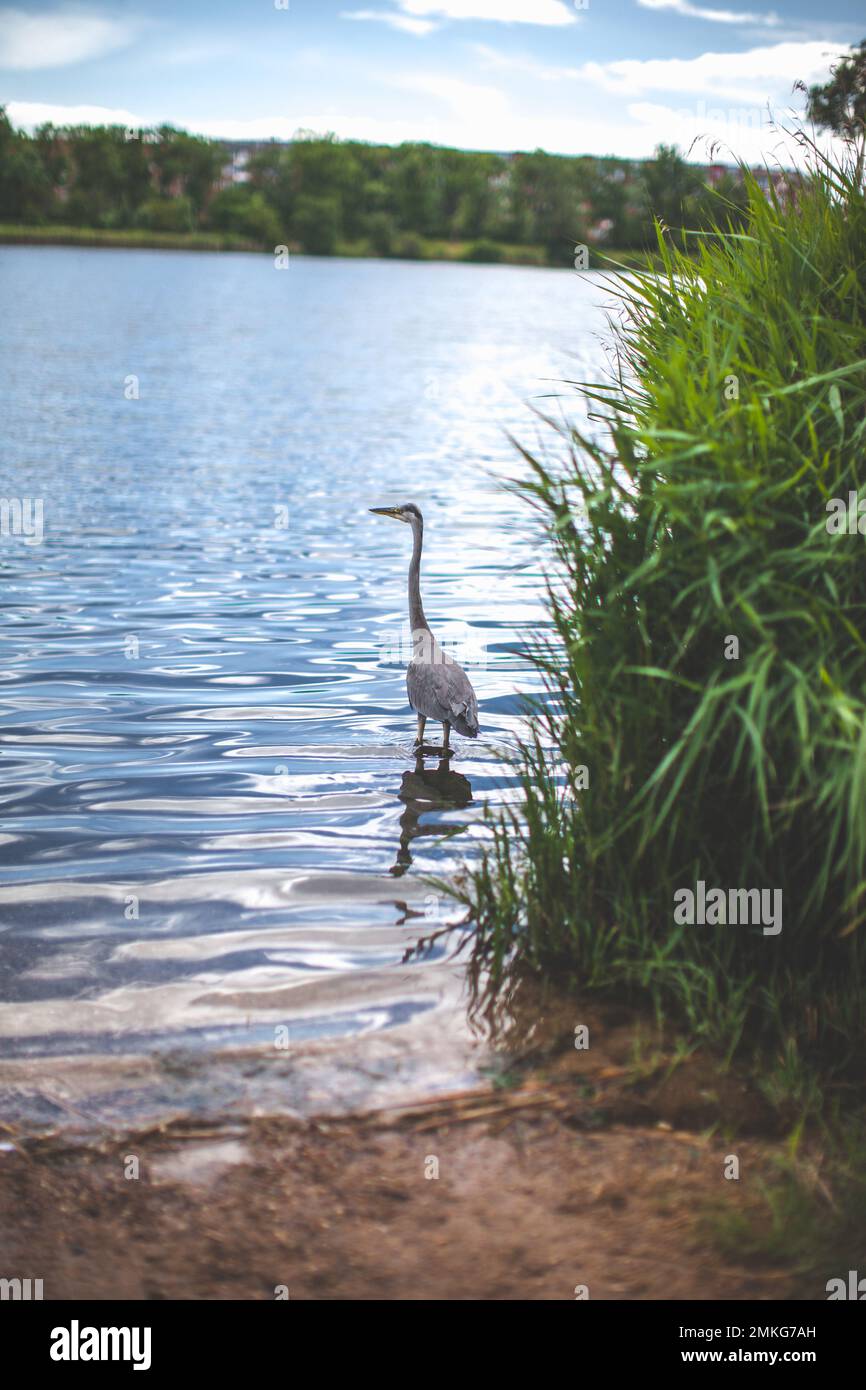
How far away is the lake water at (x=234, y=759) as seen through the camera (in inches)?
229

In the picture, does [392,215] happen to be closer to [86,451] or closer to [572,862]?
[86,451]

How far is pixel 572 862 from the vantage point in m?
5.62

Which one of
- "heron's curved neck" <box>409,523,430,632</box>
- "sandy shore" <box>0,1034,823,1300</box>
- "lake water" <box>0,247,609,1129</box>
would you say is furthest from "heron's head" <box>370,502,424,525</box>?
"sandy shore" <box>0,1034,823,1300</box>

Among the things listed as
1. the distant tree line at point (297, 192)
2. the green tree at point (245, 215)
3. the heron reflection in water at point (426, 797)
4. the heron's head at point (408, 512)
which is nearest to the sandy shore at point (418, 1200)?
the heron reflection in water at point (426, 797)

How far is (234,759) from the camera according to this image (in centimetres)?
974

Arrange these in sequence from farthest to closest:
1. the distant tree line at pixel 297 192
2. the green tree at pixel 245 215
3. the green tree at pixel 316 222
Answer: the green tree at pixel 316 222 → the green tree at pixel 245 215 → the distant tree line at pixel 297 192

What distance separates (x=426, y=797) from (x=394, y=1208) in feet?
14.9

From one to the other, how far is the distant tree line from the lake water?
137m

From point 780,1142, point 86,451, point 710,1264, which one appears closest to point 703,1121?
point 780,1142

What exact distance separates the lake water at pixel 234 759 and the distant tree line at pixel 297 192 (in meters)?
137

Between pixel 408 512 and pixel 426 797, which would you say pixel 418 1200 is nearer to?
pixel 426 797

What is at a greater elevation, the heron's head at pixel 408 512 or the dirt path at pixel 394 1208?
the heron's head at pixel 408 512

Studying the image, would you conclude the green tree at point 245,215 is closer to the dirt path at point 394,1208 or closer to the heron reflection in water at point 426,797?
the heron reflection in water at point 426,797
